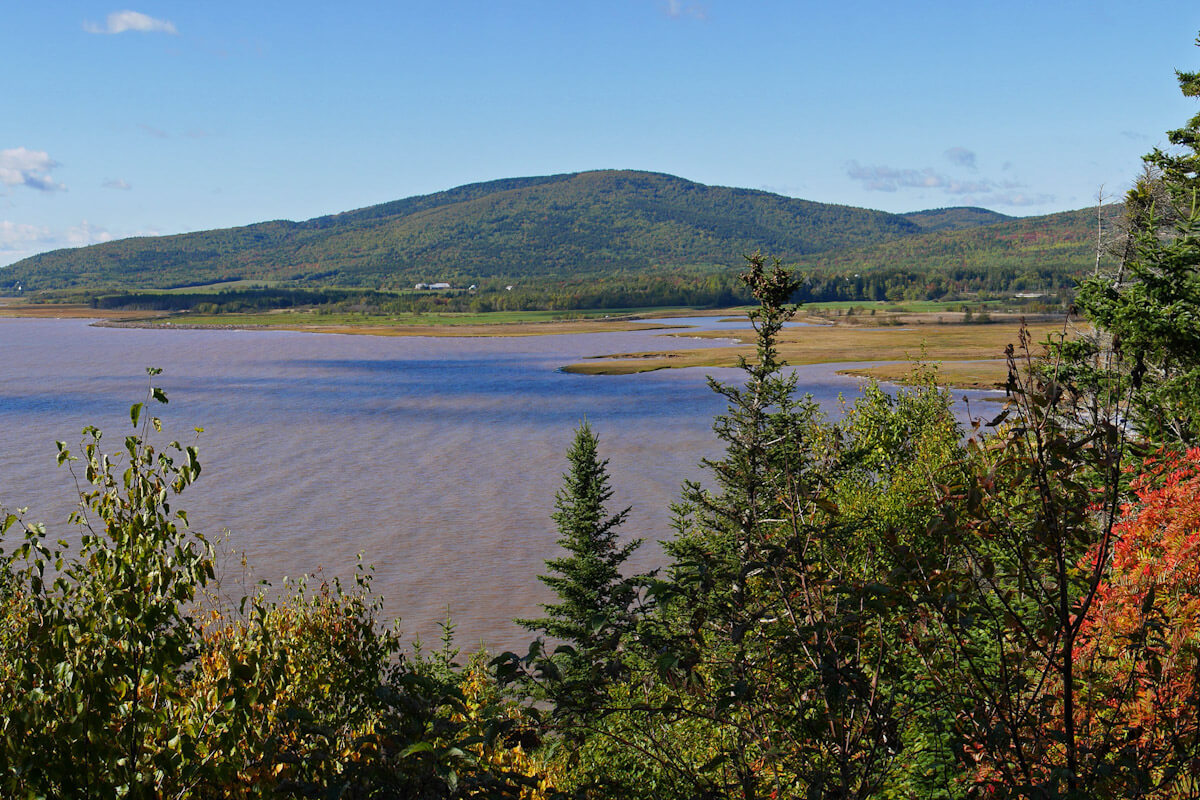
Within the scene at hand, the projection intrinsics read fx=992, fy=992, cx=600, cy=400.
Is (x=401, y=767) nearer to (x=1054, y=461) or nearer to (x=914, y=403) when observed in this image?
(x=1054, y=461)

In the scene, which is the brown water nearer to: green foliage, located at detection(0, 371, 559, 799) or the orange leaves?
the orange leaves

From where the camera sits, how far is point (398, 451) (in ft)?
165

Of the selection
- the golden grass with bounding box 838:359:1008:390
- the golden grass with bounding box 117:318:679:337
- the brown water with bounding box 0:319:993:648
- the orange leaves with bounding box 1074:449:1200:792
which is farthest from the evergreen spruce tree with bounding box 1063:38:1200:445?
the golden grass with bounding box 117:318:679:337

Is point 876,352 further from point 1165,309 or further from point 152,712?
point 152,712

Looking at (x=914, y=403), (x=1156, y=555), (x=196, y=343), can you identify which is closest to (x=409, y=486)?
(x=914, y=403)

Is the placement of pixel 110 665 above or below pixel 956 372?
above

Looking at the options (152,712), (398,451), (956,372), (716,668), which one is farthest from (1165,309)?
(956,372)

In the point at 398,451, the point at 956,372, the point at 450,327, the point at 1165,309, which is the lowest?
the point at 398,451

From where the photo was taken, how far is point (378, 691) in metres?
4.37

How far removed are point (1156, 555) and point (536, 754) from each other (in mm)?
8055

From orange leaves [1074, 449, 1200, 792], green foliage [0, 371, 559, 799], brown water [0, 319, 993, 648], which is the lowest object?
brown water [0, 319, 993, 648]

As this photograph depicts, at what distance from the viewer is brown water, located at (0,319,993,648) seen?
1201 inches

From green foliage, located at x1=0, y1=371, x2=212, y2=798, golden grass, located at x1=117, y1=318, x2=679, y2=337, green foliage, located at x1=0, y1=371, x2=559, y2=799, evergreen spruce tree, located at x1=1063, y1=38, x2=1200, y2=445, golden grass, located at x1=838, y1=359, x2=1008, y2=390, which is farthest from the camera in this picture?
golden grass, located at x1=117, y1=318, x2=679, y2=337

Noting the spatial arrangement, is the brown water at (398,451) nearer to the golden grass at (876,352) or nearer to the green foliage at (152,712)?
the golden grass at (876,352)
